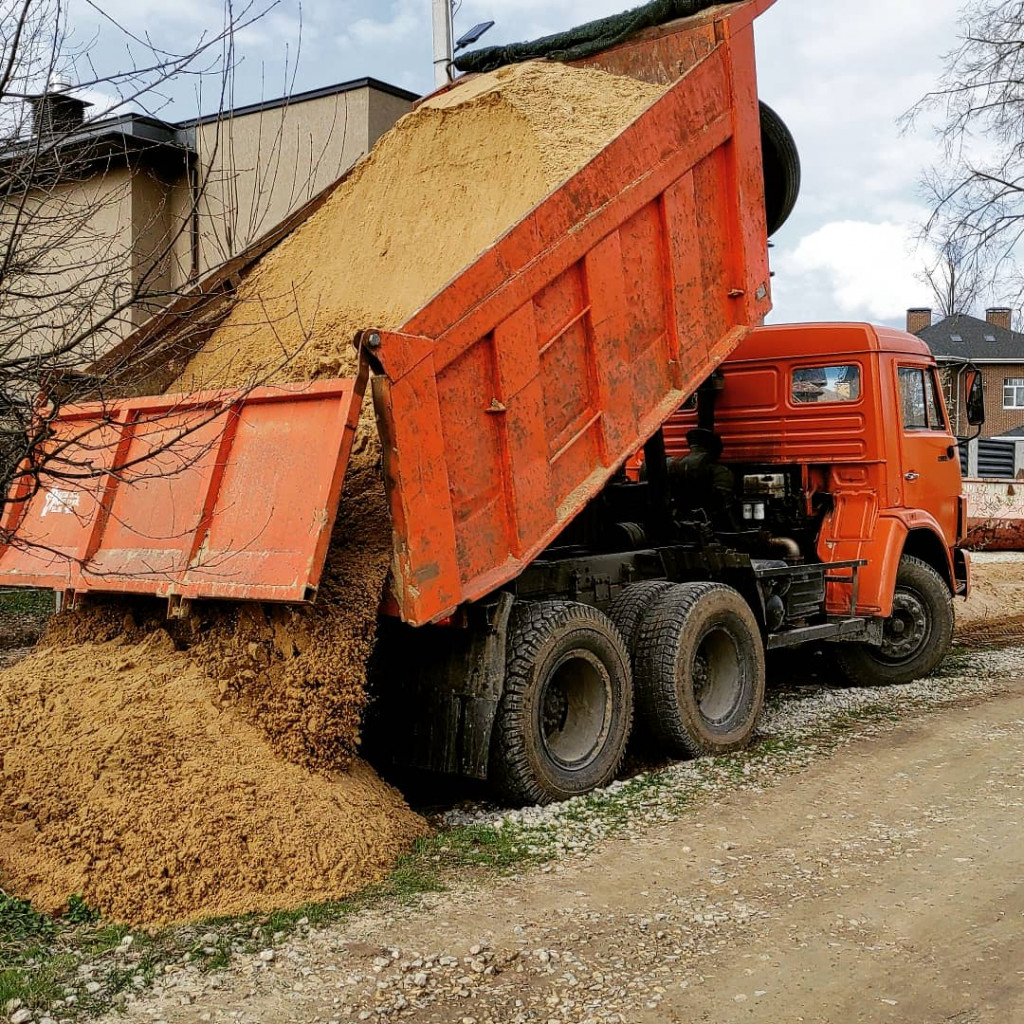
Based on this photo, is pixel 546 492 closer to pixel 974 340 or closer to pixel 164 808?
pixel 164 808

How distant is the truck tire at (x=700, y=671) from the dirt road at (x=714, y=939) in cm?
83

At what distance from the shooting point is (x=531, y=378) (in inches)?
209

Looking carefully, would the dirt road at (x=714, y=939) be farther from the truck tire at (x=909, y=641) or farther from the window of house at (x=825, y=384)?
the window of house at (x=825, y=384)

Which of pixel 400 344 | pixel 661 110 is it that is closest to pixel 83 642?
pixel 400 344

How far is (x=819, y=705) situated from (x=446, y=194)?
4319mm

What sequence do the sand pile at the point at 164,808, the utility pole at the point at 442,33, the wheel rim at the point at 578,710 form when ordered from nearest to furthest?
the sand pile at the point at 164,808 → the wheel rim at the point at 578,710 → the utility pole at the point at 442,33

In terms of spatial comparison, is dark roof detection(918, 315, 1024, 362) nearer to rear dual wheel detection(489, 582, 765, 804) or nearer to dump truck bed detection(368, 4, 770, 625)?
dump truck bed detection(368, 4, 770, 625)

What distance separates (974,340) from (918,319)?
514cm

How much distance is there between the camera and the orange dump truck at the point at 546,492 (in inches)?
184

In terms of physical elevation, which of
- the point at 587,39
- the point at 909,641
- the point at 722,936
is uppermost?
the point at 587,39

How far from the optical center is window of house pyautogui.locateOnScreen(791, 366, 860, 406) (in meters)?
8.19

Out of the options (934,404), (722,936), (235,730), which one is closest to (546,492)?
(235,730)

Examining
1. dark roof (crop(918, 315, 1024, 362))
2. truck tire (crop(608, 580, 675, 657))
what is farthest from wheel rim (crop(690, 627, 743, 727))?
dark roof (crop(918, 315, 1024, 362))

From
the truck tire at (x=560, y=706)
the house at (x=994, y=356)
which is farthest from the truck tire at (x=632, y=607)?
the house at (x=994, y=356)
